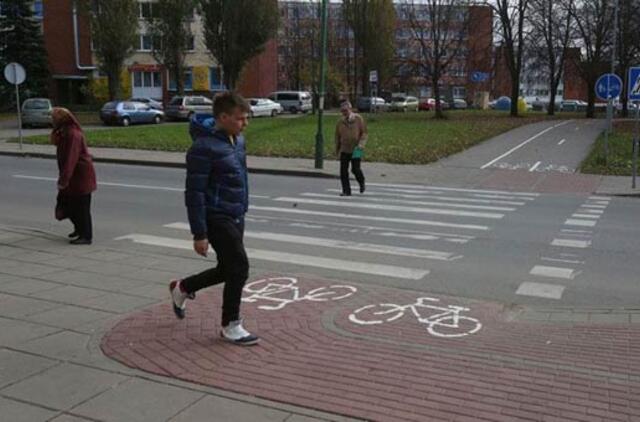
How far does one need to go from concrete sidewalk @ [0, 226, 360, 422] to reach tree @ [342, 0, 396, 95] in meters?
56.8

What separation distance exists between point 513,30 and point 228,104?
53.3m

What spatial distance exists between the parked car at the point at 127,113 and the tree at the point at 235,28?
8.37 m

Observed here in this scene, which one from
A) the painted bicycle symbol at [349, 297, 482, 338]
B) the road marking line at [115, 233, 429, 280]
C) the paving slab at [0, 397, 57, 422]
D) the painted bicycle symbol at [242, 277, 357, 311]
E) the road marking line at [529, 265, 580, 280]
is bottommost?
the road marking line at [529, 265, 580, 280]

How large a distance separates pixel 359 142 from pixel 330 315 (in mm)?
9043

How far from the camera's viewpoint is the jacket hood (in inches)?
185

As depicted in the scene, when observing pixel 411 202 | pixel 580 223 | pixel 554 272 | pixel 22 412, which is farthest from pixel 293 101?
pixel 22 412

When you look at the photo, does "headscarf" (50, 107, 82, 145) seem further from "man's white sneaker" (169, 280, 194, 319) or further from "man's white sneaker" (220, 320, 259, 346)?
"man's white sneaker" (220, 320, 259, 346)

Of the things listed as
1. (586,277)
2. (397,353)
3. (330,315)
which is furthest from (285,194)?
(397,353)

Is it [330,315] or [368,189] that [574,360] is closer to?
[330,315]

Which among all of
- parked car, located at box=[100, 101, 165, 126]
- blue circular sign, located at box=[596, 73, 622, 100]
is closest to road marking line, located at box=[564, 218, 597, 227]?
blue circular sign, located at box=[596, 73, 622, 100]

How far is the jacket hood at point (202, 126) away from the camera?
15.4 feet

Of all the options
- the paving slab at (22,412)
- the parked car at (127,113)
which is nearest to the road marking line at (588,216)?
the paving slab at (22,412)

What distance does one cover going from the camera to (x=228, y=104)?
4695mm

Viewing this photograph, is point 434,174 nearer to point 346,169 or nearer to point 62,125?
point 346,169
